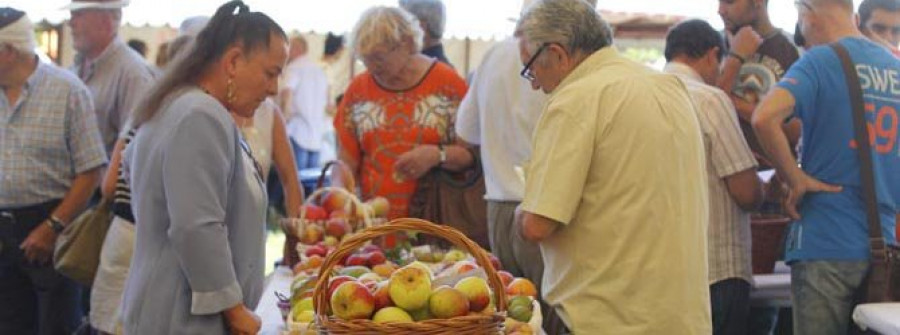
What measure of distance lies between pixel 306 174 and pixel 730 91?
4.77 metres

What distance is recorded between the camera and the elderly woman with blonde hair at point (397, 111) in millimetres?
4777

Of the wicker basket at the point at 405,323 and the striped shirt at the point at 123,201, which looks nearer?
the wicker basket at the point at 405,323

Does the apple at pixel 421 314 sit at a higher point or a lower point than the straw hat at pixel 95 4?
lower

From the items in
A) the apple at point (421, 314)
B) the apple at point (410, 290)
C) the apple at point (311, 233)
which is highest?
the apple at point (410, 290)

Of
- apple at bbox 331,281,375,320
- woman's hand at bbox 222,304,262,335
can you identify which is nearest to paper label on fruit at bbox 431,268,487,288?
apple at bbox 331,281,375,320

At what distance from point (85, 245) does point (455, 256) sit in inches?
63.3

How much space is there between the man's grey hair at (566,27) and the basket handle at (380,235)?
1.59ft

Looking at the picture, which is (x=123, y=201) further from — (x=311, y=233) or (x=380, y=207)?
(x=380, y=207)

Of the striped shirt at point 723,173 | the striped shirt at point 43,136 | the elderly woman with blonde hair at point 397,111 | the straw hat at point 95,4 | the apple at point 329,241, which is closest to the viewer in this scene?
the striped shirt at point 723,173

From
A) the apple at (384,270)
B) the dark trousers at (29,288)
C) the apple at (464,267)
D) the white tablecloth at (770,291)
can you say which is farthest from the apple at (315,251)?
the dark trousers at (29,288)

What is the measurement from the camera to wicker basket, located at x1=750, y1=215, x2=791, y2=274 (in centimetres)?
434

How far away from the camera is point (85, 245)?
4902 millimetres

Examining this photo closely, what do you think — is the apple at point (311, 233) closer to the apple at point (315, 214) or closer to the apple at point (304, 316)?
the apple at point (315, 214)

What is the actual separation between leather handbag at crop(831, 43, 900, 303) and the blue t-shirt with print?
0.02 m
